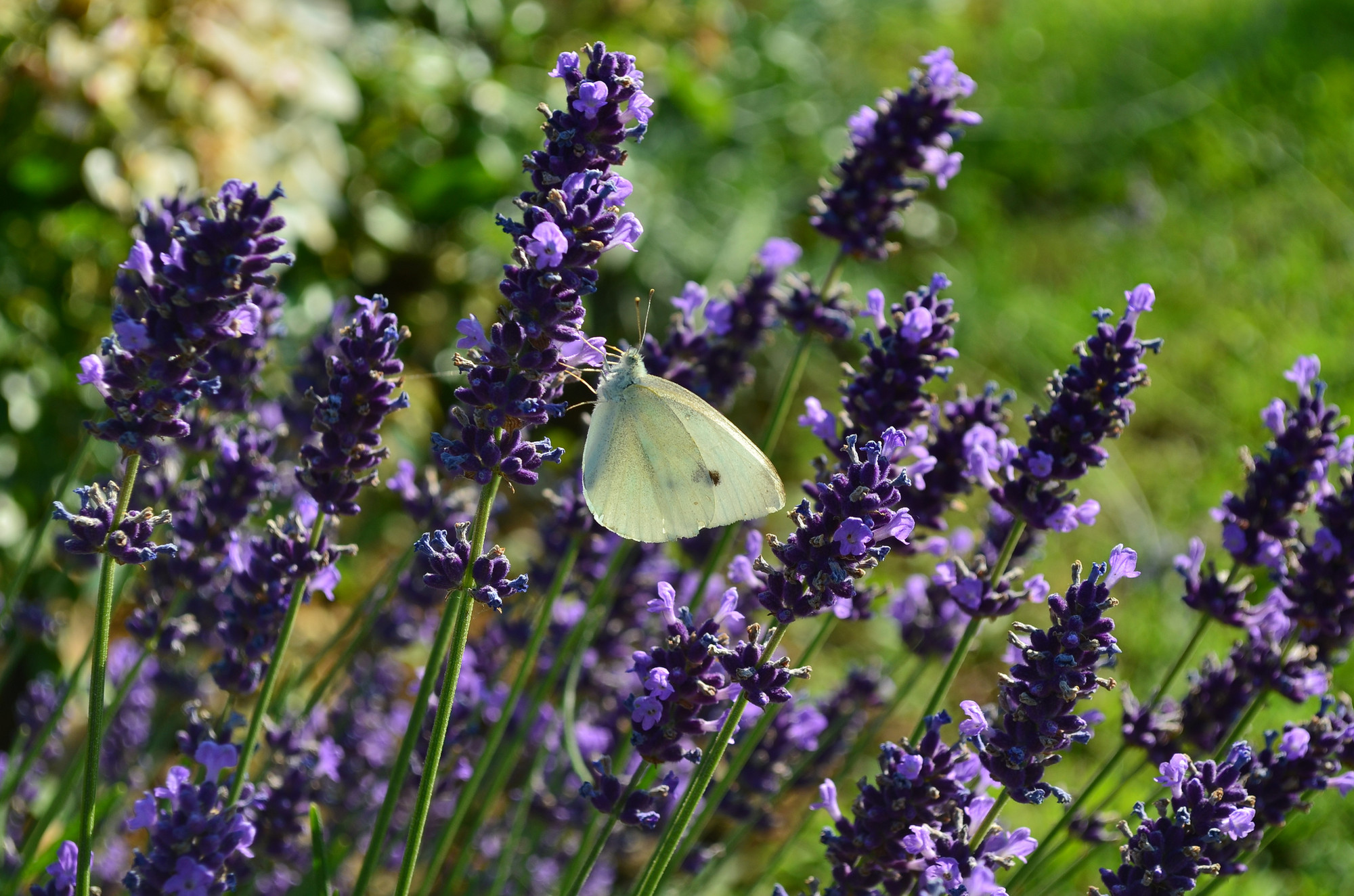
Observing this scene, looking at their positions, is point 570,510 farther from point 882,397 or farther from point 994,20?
point 994,20

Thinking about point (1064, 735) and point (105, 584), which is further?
point (1064, 735)

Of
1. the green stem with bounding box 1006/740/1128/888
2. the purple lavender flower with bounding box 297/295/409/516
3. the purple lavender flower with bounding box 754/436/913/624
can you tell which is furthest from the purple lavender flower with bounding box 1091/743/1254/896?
the purple lavender flower with bounding box 297/295/409/516

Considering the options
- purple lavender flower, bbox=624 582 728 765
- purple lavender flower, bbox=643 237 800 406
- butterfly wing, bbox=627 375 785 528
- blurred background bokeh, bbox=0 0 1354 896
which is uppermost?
blurred background bokeh, bbox=0 0 1354 896

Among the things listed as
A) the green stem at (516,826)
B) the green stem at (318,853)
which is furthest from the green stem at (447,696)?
the green stem at (516,826)

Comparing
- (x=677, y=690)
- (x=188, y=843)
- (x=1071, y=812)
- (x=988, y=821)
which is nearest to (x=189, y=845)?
(x=188, y=843)

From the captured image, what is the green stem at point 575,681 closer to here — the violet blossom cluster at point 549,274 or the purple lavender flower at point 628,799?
the purple lavender flower at point 628,799

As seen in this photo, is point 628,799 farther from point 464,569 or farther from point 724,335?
point 724,335

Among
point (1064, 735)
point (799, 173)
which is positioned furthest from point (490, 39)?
point (1064, 735)

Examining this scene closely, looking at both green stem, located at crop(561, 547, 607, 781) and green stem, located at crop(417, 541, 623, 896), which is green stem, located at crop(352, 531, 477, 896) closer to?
green stem, located at crop(417, 541, 623, 896)
